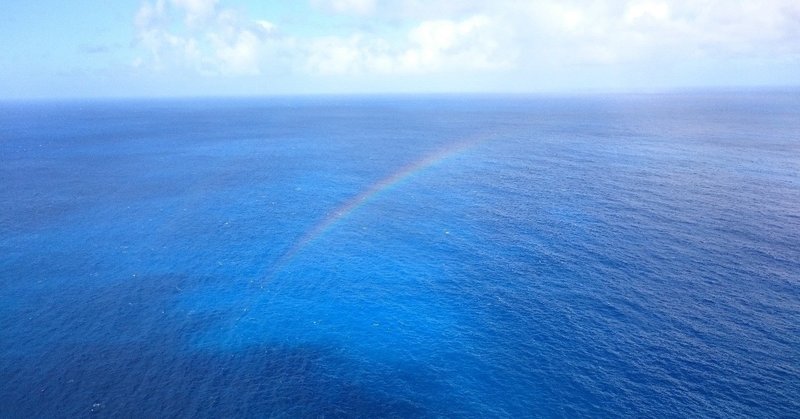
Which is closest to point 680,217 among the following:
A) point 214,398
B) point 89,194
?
point 214,398

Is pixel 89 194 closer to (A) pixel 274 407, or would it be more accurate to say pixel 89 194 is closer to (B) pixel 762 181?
(A) pixel 274 407

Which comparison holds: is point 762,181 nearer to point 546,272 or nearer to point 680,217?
point 680,217

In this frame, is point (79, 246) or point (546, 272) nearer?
point (546, 272)

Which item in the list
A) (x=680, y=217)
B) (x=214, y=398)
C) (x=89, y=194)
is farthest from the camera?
(x=89, y=194)

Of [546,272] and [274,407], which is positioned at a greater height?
[546,272]

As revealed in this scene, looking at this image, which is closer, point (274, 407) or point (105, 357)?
point (274, 407)

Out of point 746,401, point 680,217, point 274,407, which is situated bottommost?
point 274,407

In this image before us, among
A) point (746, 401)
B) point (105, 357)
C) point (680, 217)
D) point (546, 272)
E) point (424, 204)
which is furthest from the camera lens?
point (424, 204)

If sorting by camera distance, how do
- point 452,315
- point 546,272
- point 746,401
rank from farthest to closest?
1. point 546,272
2. point 452,315
3. point 746,401

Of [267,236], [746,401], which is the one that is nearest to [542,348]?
[746,401]
